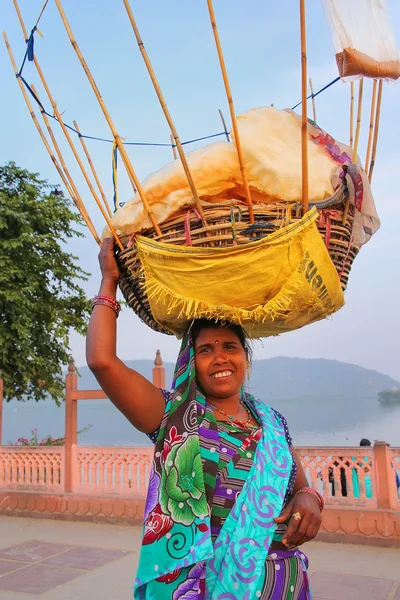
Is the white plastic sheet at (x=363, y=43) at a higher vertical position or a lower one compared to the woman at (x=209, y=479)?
higher

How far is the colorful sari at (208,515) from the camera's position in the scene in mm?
1472

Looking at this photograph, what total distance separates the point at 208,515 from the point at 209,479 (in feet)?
0.33

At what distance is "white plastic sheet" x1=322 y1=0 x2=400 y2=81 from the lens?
154 centimetres

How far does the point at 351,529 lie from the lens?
5.93 meters

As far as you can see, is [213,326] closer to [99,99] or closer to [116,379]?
[116,379]

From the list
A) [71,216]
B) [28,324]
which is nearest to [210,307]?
[28,324]

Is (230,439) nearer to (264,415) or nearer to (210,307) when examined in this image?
(264,415)

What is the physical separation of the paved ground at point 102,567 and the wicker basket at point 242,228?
3.70 m

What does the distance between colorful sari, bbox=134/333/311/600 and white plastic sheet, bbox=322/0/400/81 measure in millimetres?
1018

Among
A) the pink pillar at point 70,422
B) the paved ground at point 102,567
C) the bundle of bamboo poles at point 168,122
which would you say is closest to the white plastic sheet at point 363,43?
the bundle of bamboo poles at point 168,122

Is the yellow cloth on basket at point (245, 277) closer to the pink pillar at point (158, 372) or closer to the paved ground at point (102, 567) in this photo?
the paved ground at point (102, 567)

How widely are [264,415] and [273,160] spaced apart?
0.85m

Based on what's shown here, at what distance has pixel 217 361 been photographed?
1725mm

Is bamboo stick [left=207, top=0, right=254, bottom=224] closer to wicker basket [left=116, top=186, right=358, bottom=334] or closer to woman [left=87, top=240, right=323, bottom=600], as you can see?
wicker basket [left=116, top=186, right=358, bottom=334]
